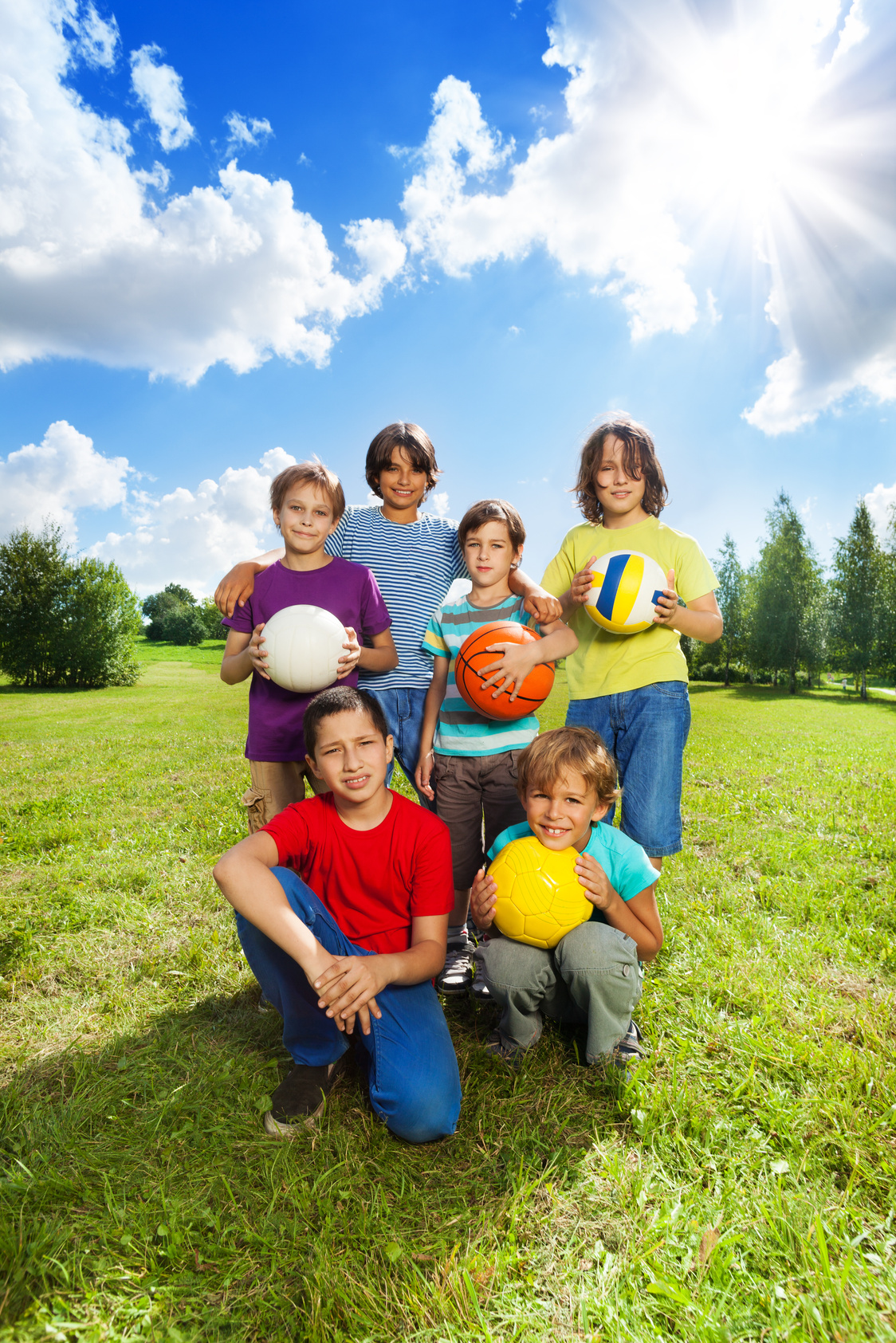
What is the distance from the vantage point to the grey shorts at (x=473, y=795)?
10.8 feet

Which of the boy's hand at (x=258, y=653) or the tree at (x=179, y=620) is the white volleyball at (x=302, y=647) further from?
the tree at (x=179, y=620)

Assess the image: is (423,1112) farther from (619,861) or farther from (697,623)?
(697,623)

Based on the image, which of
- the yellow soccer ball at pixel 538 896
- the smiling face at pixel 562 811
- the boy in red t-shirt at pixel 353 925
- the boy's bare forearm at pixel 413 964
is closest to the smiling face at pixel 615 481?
the smiling face at pixel 562 811

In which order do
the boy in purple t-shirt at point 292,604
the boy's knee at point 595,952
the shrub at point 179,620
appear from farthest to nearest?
the shrub at point 179,620 → the boy in purple t-shirt at point 292,604 → the boy's knee at point 595,952

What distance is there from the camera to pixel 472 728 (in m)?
3.30

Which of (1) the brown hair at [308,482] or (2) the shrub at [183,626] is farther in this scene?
(2) the shrub at [183,626]

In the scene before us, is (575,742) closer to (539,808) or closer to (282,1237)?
(539,808)

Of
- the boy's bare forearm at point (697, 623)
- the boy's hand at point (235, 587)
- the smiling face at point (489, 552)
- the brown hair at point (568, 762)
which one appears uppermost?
the smiling face at point (489, 552)

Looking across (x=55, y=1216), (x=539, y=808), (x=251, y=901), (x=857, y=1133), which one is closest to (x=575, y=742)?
(x=539, y=808)

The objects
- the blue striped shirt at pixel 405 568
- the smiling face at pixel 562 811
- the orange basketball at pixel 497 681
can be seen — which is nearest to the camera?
the smiling face at pixel 562 811

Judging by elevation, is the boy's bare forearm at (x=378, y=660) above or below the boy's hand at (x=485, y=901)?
above

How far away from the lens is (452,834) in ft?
11.1

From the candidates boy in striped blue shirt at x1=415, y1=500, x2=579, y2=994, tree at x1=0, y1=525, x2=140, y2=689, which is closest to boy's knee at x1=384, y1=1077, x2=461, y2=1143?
boy in striped blue shirt at x1=415, y1=500, x2=579, y2=994

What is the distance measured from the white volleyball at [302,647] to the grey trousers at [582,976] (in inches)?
51.3
